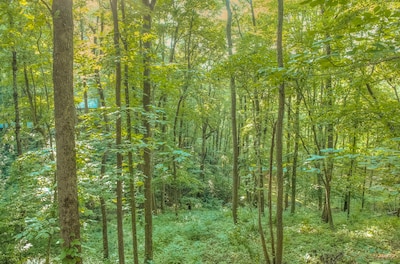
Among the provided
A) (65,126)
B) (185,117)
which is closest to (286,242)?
(65,126)

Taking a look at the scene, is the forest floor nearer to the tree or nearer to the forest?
the forest

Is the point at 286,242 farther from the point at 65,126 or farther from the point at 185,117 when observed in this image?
the point at 185,117

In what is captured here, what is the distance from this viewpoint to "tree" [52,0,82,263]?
3.34 meters

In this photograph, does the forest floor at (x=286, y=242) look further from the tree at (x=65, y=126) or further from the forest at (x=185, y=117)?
the tree at (x=65, y=126)

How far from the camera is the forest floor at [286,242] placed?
6684mm

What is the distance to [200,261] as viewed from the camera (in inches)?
291

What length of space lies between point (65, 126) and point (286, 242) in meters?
7.28

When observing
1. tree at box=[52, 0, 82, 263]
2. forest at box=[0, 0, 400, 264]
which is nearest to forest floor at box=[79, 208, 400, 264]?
forest at box=[0, 0, 400, 264]

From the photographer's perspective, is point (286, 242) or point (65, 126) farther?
point (286, 242)

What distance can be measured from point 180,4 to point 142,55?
22.9ft

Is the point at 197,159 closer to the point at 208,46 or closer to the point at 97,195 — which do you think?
the point at 208,46

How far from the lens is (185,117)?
47.0 ft

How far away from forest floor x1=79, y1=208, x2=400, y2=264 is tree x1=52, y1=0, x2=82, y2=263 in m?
2.16

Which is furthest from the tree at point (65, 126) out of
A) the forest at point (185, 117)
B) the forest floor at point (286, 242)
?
the forest floor at point (286, 242)
